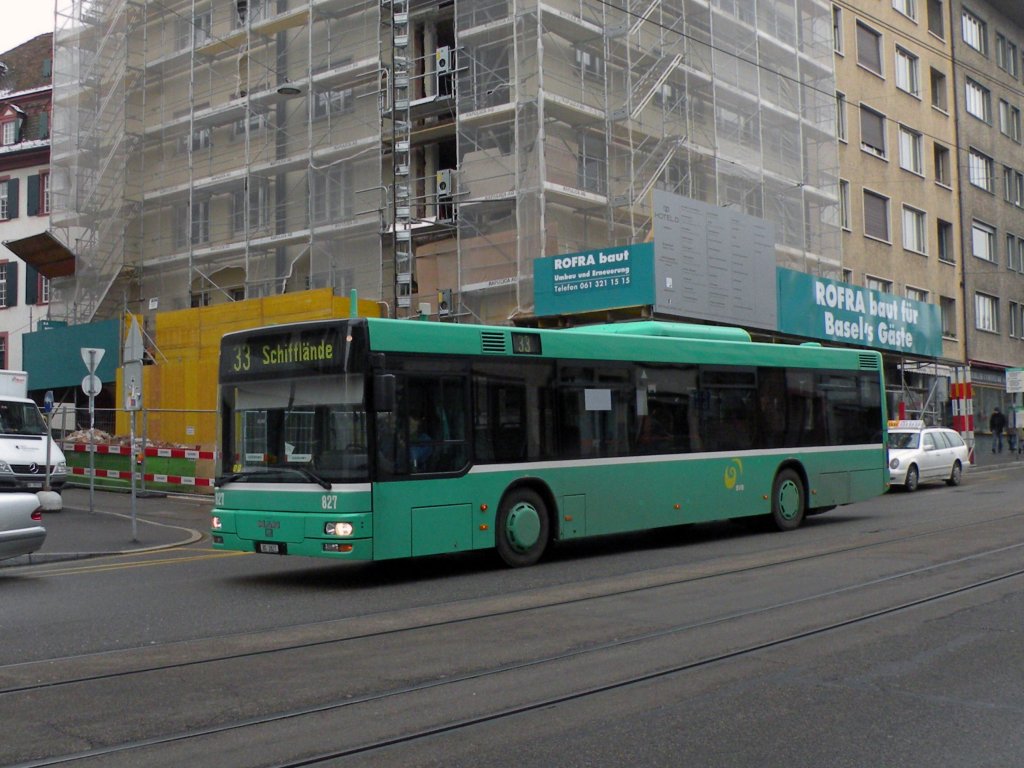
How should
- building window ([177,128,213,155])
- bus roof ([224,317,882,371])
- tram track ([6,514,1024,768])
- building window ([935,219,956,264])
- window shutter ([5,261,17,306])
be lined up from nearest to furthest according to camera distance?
tram track ([6,514,1024,768]) < bus roof ([224,317,882,371]) < building window ([177,128,213,155]) < building window ([935,219,956,264]) < window shutter ([5,261,17,306])

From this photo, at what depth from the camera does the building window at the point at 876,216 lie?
39094 mm

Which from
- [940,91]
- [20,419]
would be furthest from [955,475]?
[940,91]

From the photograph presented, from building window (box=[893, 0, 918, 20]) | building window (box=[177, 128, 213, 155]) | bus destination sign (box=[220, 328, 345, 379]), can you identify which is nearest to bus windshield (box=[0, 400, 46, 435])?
building window (box=[177, 128, 213, 155])

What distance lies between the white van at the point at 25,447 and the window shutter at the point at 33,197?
25.0 metres

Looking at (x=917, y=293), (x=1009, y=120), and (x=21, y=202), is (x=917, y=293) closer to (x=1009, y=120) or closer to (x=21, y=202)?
(x=1009, y=120)

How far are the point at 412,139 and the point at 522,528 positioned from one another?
2006cm

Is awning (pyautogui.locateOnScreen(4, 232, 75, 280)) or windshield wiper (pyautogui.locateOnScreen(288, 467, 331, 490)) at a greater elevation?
awning (pyautogui.locateOnScreen(4, 232, 75, 280))

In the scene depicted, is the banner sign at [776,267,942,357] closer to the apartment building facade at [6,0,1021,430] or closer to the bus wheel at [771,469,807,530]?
the apartment building facade at [6,0,1021,430]

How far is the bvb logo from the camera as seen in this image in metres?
15.4

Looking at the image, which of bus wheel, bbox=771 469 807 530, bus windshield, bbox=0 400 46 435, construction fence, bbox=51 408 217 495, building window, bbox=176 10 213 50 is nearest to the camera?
bus wheel, bbox=771 469 807 530

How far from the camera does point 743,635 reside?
8297 millimetres

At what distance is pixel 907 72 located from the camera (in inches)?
1672

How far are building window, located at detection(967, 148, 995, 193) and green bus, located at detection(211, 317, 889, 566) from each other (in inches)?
1346

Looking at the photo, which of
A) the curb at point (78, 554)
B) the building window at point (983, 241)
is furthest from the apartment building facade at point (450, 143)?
the curb at point (78, 554)
